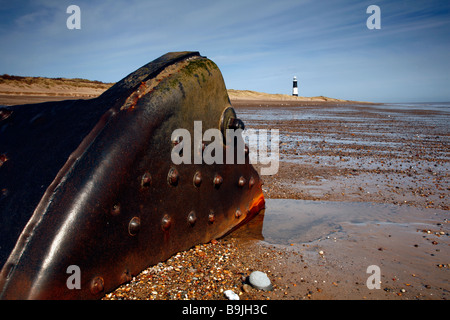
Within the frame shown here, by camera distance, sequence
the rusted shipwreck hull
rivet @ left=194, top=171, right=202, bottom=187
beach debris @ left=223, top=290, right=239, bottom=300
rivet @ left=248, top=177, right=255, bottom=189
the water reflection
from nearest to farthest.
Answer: the rusted shipwreck hull, beach debris @ left=223, top=290, right=239, bottom=300, rivet @ left=194, top=171, right=202, bottom=187, rivet @ left=248, top=177, right=255, bottom=189, the water reflection

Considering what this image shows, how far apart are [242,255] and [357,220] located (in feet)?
4.96

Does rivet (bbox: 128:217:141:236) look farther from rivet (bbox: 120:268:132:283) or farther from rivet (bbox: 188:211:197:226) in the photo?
rivet (bbox: 188:211:197:226)

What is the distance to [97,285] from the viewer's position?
1.44m

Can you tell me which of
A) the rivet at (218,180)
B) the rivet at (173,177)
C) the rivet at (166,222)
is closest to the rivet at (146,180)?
the rivet at (173,177)

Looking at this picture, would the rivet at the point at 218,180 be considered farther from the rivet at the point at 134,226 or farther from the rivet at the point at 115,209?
the rivet at the point at 115,209

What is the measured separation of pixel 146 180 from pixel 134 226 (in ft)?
0.79

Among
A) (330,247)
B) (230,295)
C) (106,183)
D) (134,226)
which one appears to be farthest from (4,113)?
(330,247)

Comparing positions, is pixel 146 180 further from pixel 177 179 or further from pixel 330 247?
pixel 330 247

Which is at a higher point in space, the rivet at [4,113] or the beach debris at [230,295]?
the rivet at [4,113]

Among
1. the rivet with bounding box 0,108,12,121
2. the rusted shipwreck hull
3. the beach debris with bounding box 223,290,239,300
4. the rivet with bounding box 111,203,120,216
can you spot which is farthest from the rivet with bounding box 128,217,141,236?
the rivet with bounding box 0,108,12,121

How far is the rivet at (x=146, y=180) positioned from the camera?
1.59m

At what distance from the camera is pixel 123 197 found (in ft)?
4.88

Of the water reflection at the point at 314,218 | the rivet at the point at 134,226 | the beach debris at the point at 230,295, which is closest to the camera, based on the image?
the rivet at the point at 134,226

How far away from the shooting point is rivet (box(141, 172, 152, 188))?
1589mm
